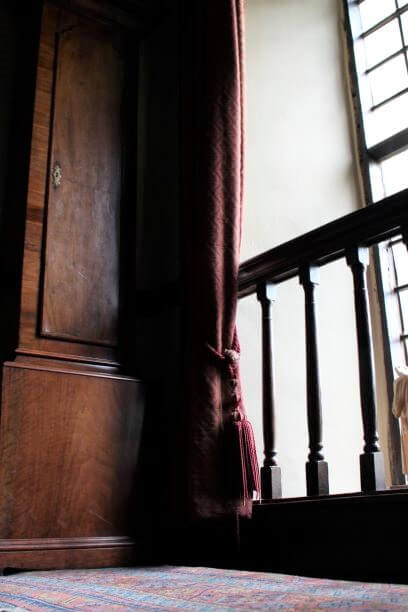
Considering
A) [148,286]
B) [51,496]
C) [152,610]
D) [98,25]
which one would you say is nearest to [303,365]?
[148,286]

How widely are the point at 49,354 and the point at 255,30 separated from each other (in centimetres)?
205

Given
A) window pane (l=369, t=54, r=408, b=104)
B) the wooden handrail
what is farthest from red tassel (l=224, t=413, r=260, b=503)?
window pane (l=369, t=54, r=408, b=104)

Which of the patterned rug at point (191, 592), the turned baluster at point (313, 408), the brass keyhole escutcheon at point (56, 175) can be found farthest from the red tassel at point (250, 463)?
the brass keyhole escutcheon at point (56, 175)

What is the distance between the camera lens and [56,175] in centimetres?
240

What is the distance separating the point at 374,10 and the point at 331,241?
2254mm

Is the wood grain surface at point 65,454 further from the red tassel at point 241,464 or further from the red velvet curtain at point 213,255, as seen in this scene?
the red tassel at point 241,464

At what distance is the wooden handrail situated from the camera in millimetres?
1832

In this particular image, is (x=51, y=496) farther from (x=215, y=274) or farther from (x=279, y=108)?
(x=279, y=108)

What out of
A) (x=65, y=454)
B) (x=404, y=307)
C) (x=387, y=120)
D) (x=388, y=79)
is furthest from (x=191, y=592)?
(x=388, y=79)

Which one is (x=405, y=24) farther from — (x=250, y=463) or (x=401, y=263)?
(x=250, y=463)

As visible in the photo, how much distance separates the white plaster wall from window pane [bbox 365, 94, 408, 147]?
0.12m

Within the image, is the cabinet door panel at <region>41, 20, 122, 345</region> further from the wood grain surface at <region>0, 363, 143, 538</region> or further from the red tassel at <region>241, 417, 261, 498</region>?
the red tassel at <region>241, 417, 261, 498</region>

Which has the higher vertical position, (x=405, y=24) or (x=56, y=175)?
(x=405, y=24)

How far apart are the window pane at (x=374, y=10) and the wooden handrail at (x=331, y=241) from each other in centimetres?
205
